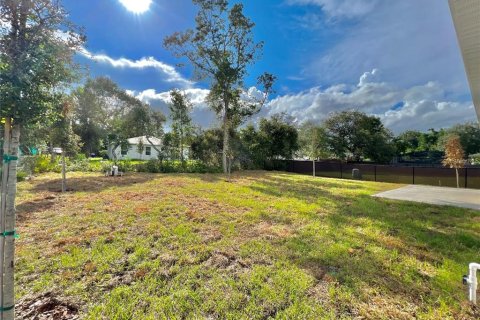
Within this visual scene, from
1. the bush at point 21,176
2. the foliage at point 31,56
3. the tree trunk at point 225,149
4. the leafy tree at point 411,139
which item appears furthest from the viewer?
the leafy tree at point 411,139

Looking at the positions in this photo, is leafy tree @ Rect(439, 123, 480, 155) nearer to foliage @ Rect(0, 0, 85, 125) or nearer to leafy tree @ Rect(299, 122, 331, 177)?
leafy tree @ Rect(299, 122, 331, 177)

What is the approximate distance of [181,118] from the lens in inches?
584

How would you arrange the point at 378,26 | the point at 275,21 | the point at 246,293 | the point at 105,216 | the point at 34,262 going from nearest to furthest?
the point at 246,293 < the point at 34,262 < the point at 105,216 < the point at 378,26 < the point at 275,21

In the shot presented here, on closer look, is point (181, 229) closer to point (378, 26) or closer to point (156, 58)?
point (378, 26)

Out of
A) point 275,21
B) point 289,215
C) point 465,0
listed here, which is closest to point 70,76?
point 465,0

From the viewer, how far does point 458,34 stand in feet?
7.28

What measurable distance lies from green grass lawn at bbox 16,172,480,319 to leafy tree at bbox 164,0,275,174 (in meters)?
9.56

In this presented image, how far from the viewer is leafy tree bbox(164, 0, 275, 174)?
13.4 m

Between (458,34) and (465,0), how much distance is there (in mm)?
592

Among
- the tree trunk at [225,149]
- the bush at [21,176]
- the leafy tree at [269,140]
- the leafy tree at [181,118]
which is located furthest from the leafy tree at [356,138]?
the bush at [21,176]

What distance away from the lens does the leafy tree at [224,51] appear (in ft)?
43.8

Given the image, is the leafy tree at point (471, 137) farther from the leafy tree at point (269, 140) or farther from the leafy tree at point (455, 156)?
the leafy tree at point (269, 140)

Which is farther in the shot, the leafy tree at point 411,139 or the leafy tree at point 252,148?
the leafy tree at point 411,139

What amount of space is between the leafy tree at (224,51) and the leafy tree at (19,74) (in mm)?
12072
